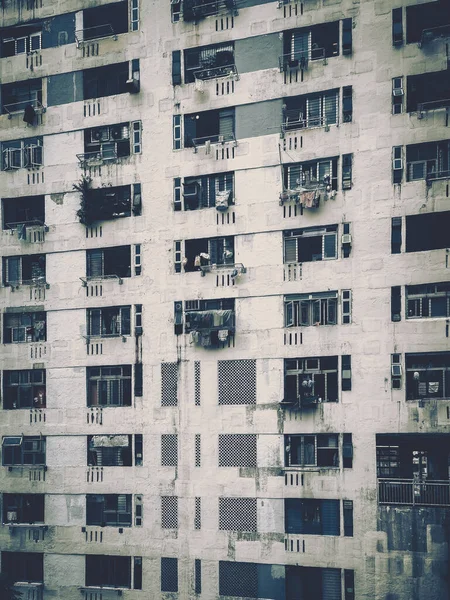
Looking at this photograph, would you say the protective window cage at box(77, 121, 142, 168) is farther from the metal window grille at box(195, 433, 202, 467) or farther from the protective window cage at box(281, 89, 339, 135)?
the metal window grille at box(195, 433, 202, 467)

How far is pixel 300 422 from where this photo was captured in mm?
25500

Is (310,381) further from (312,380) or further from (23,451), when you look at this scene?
(23,451)

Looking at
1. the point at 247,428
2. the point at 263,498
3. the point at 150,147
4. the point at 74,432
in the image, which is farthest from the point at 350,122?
the point at 74,432

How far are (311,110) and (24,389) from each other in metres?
17.3

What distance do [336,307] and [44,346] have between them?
1294 cm

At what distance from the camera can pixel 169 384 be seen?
27.0 m

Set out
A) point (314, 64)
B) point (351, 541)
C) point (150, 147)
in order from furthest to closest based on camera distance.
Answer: point (150, 147) → point (314, 64) → point (351, 541)

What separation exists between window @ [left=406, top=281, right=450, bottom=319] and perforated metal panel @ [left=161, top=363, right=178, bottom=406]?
9.66 metres

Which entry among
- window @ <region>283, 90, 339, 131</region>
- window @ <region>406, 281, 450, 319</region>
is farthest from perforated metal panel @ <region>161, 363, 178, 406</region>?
window @ <region>283, 90, 339, 131</region>

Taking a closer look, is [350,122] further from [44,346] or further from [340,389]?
[44,346]

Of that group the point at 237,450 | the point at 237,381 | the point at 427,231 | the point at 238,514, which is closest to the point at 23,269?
the point at 237,381

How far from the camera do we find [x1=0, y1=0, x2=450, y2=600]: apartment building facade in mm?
24750

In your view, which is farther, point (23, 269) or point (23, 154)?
point (23, 154)

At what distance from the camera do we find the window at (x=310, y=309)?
25688 mm
